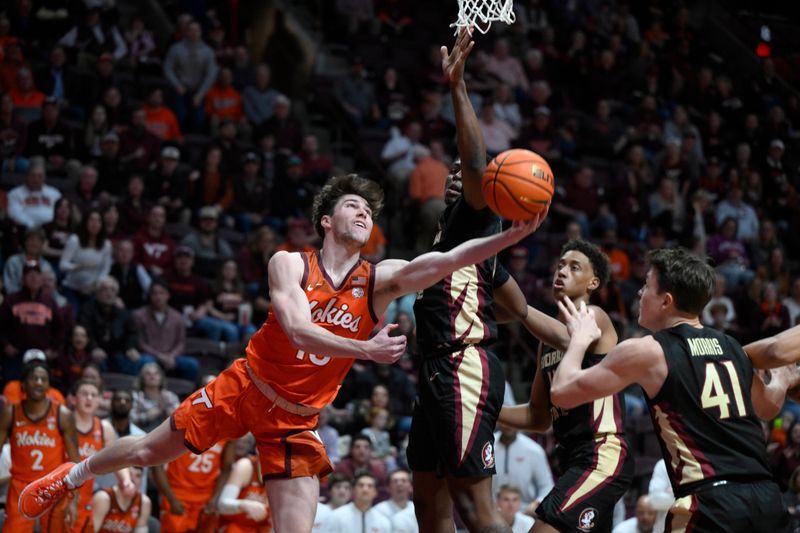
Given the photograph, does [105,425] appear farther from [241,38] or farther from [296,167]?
[241,38]

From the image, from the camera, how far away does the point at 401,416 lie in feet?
42.8

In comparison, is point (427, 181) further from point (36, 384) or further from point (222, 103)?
point (36, 384)

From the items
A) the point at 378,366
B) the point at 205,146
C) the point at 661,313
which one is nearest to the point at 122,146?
the point at 205,146

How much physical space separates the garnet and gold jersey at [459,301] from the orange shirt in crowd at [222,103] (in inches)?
404

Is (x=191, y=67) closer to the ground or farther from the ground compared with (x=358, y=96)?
closer to the ground

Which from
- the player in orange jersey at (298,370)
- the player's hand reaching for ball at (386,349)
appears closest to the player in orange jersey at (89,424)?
the player in orange jersey at (298,370)

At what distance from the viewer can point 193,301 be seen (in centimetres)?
1338

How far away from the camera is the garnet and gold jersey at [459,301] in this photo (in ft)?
21.0

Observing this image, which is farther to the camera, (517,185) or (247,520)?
(247,520)

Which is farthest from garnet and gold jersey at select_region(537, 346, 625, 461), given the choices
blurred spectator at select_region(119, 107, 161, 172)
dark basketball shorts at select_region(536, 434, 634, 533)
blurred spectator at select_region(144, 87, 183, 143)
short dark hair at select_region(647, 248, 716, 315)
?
blurred spectator at select_region(144, 87, 183, 143)

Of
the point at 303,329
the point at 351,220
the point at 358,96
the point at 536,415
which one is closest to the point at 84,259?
the point at 358,96

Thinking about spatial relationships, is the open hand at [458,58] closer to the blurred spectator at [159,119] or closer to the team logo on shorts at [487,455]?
the team logo on shorts at [487,455]

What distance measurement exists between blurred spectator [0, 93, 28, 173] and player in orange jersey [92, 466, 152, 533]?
16.7 ft

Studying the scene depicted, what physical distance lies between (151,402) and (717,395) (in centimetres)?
755
